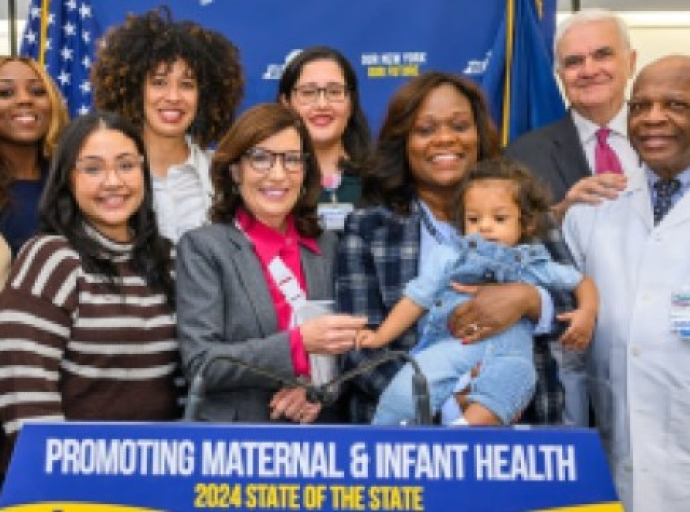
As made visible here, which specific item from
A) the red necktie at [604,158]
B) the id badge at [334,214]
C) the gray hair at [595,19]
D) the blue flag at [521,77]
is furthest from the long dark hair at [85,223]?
the blue flag at [521,77]

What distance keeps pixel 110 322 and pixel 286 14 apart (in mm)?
2259

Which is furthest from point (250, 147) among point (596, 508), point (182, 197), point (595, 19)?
point (595, 19)

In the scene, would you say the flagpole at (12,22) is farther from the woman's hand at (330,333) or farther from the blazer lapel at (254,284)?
the woman's hand at (330,333)

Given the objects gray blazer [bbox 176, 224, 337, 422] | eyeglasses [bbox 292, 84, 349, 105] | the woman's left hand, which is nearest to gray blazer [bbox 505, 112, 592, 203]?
eyeglasses [bbox 292, 84, 349, 105]

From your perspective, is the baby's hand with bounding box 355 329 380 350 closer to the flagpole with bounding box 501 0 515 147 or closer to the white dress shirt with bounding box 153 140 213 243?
the white dress shirt with bounding box 153 140 213 243

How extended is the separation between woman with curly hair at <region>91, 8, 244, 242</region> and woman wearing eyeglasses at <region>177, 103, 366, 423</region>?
20.1 inches

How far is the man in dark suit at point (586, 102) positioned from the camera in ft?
9.75

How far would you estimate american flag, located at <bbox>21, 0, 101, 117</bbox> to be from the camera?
12.6 feet

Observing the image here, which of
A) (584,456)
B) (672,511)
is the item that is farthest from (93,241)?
(672,511)

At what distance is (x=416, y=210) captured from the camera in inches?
91.0

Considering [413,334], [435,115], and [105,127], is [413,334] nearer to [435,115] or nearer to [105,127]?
[435,115]

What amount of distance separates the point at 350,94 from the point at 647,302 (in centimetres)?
118

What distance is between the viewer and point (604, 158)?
9.93 ft

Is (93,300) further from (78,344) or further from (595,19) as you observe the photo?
(595,19)
